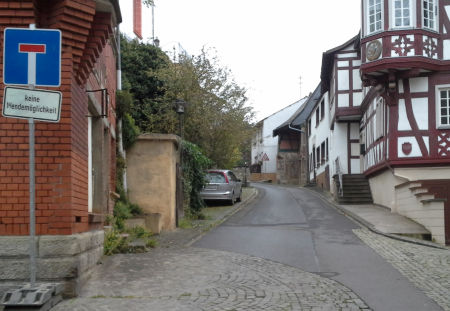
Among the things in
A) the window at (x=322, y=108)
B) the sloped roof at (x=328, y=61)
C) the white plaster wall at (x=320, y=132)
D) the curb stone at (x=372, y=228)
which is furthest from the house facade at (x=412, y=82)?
the window at (x=322, y=108)

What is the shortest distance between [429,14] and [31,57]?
650 inches

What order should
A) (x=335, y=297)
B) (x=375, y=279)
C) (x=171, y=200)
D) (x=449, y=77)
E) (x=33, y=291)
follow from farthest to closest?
(x=449, y=77), (x=171, y=200), (x=375, y=279), (x=335, y=297), (x=33, y=291)

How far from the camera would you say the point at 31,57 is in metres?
5.50

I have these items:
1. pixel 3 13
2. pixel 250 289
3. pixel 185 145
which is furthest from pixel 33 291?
pixel 185 145

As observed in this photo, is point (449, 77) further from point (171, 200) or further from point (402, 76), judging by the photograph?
point (171, 200)

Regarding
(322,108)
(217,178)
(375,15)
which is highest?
(375,15)

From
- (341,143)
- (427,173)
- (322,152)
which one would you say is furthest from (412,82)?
(322,152)

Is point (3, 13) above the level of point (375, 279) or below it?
above

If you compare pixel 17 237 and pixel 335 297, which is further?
pixel 335 297

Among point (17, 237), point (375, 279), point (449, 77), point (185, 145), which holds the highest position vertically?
point (449, 77)

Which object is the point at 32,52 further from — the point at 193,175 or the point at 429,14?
the point at 429,14

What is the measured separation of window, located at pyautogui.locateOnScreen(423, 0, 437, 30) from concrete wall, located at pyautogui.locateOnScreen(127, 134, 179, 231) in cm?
1038

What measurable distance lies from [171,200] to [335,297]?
7.77 meters

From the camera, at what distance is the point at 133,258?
9156 mm
